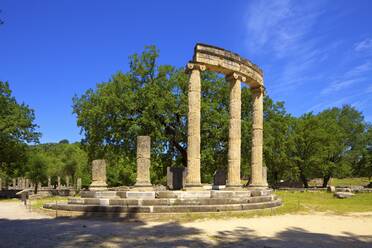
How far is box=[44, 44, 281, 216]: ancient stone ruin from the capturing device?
49.0 feet

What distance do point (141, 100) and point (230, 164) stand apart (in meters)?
11.2

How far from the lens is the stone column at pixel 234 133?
Result: 1916cm

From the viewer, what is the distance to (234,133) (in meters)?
19.6

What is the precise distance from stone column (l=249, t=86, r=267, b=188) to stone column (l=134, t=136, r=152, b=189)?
723cm

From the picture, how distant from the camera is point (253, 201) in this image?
16.7m

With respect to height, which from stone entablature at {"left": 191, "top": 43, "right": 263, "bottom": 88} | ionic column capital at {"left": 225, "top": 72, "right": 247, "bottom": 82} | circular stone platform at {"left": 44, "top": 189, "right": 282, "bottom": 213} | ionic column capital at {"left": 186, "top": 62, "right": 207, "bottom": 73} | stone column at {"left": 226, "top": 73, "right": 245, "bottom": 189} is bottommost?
circular stone platform at {"left": 44, "top": 189, "right": 282, "bottom": 213}

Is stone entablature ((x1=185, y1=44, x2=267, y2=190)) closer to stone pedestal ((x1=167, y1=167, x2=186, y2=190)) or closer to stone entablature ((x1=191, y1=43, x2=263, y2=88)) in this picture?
stone entablature ((x1=191, y1=43, x2=263, y2=88))

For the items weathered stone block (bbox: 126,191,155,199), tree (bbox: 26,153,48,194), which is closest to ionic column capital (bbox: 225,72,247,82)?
weathered stone block (bbox: 126,191,155,199)

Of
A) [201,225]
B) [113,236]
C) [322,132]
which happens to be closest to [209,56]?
[201,225]

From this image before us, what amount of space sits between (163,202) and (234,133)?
22.6 ft

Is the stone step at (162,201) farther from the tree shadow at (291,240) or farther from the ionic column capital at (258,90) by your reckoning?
the ionic column capital at (258,90)

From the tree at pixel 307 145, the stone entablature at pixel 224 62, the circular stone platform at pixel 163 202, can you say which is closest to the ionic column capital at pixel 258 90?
the stone entablature at pixel 224 62

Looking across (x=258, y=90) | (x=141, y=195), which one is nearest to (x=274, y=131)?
(x=258, y=90)

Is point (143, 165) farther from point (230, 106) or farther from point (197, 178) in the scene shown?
point (230, 106)
